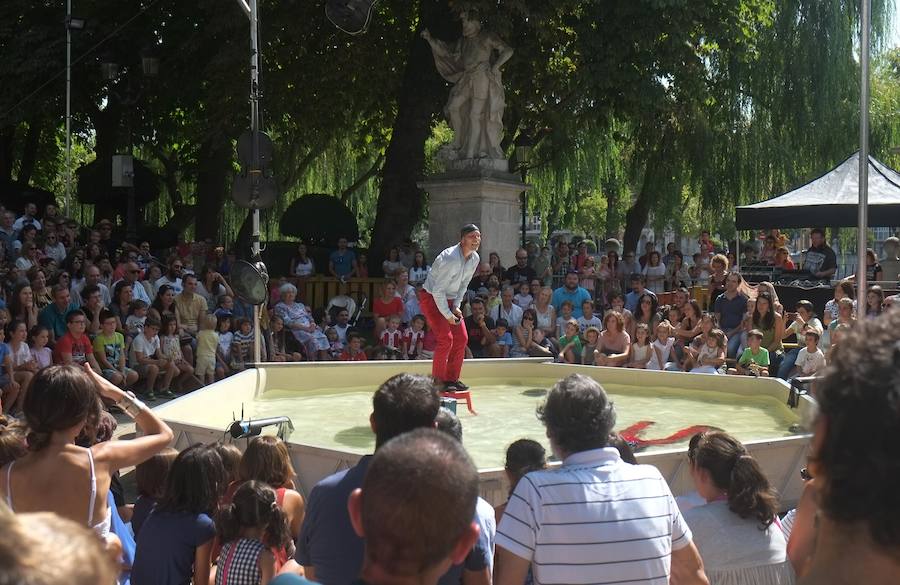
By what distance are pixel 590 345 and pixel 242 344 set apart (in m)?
4.69

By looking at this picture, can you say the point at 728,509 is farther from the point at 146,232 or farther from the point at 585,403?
the point at 146,232

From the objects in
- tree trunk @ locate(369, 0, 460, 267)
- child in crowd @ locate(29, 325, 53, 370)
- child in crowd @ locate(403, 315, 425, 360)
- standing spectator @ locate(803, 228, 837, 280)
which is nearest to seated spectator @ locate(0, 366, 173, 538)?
child in crowd @ locate(29, 325, 53, 370)

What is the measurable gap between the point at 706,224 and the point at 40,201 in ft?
52.2

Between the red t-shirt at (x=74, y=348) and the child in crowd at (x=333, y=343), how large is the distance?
3.81 meters

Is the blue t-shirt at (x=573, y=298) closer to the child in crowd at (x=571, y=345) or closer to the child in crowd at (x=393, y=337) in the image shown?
the child in crowd at (x=571, y=345)

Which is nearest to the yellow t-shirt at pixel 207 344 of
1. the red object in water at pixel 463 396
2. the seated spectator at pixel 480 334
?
the seated spectator at pixel 480 334

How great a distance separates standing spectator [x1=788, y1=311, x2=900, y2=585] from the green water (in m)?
5.84

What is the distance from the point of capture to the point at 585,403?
335 cm

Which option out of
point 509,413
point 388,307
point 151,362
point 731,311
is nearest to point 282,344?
point 388,307

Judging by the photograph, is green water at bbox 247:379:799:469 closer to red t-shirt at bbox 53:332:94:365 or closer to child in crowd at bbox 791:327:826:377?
child in crowd at bbox 791:327:826:377

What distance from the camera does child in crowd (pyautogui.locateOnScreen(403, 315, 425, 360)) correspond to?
1452 cm

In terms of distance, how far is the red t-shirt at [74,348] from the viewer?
1151 centimetres

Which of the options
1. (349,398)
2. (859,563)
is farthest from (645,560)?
(349,398)

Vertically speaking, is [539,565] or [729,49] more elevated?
[729,49]
